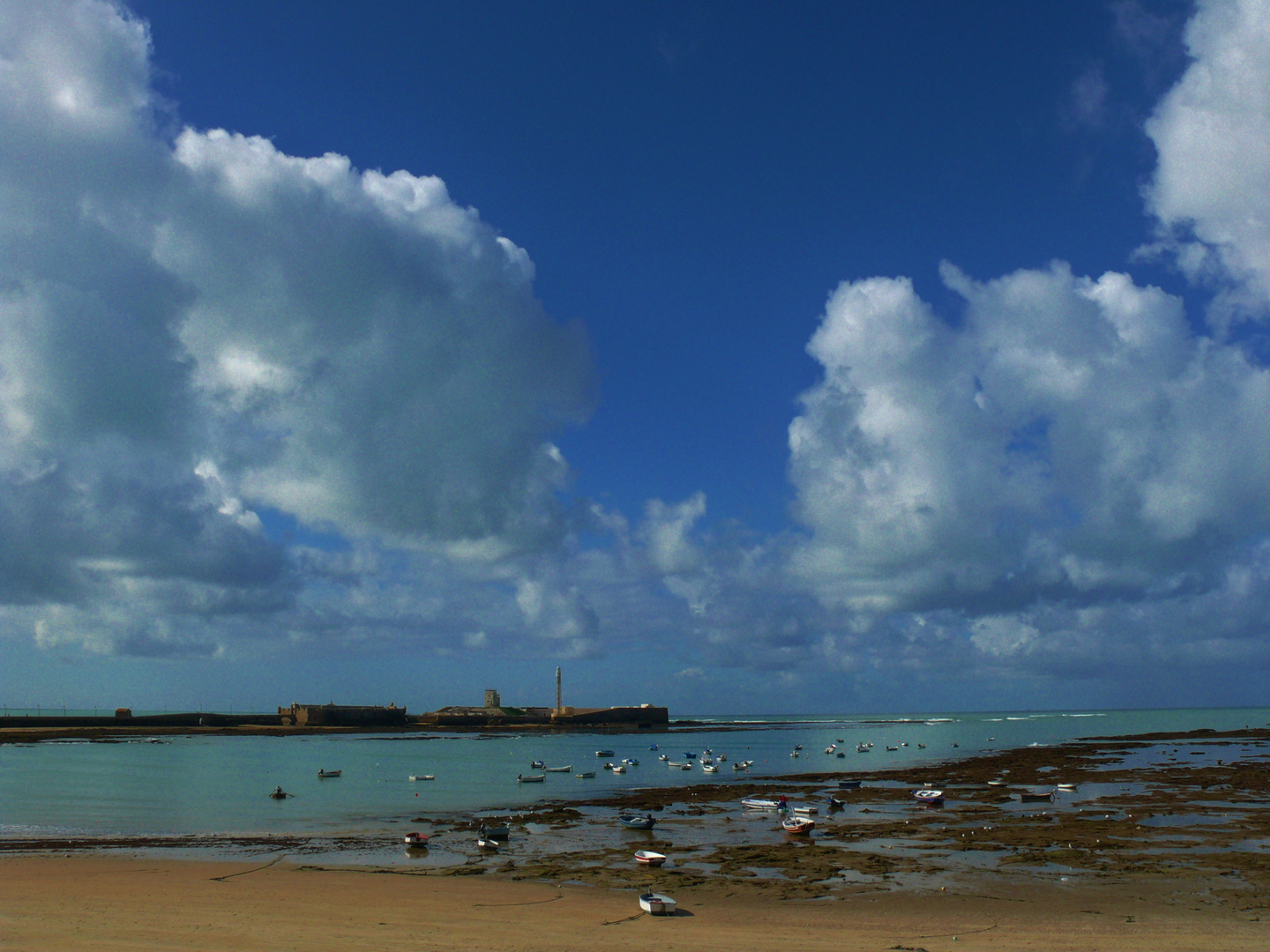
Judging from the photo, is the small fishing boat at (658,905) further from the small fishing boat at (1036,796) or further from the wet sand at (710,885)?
the small fishing boat at (1036,796)

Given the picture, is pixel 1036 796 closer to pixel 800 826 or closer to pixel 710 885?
pixel 800 826

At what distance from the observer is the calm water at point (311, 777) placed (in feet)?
123

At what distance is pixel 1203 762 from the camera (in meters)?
63.8

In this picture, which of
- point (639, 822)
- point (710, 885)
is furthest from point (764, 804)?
point (710, 885)

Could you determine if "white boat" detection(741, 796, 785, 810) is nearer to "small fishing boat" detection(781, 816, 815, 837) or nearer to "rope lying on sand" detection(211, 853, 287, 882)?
"small fishing boat" detection(781, 816, 815, 837)

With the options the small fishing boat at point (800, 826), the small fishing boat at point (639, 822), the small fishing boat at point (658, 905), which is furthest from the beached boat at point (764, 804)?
the small fishing boat at point (658, 905)

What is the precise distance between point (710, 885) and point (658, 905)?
3.67 meters

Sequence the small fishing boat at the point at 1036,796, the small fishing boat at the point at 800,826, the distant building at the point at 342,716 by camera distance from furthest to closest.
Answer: the distant building at the point at 342,716 → the small fishing boat at the point at 1036,796 → the small fishing boat at the point at 800,826

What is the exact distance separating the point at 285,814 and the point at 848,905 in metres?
28.0

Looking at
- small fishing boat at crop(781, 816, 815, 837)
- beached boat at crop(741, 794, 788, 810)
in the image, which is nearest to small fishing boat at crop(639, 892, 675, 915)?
small fishing boat at crop(781, 816, 815, 837)

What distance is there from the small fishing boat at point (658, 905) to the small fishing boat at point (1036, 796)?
27.6m

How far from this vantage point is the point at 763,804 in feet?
130

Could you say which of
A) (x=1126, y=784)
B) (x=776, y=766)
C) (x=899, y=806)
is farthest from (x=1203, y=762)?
(x=899, y=806)

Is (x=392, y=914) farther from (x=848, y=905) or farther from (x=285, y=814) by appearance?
(x=285, y=814)
